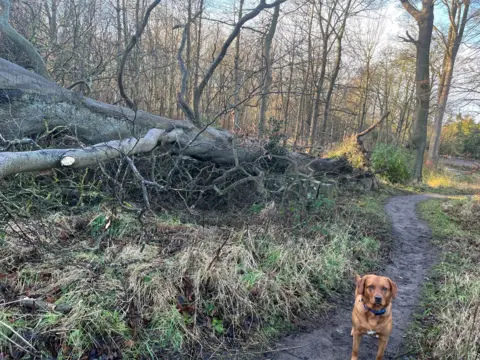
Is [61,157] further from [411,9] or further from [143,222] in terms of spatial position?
Answer: [411,9]

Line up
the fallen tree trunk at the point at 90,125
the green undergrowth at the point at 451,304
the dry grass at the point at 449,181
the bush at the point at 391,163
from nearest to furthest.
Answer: the green undergrowth at the point at 451,304, the fallen tree trunk at the point at 90,125, the bush at the point at 391,163, the dry grass at the point at 449,181

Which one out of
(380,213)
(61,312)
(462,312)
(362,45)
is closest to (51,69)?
(61,312)

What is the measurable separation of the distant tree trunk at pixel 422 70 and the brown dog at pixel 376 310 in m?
13.4

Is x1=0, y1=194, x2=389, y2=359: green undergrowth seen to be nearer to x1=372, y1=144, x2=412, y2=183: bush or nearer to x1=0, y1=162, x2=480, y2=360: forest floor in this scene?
x1=0, y1=162, x2=480, y2=360: forest floor

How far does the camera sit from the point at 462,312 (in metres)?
3.45

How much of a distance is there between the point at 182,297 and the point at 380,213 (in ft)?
18.9

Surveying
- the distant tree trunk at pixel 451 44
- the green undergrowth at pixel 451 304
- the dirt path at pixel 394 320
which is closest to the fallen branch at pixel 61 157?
the dirt path at pixel 394 320

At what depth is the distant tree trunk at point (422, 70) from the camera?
1396cm

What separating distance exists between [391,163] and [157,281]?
38.2 ft

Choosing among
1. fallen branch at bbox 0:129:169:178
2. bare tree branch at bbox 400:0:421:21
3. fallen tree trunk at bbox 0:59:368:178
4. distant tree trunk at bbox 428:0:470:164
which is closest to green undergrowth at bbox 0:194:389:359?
fallen branch at bbox 0:129:169:178

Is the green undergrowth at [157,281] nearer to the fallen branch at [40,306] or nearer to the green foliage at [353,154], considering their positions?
the fallen branch at [40,306]

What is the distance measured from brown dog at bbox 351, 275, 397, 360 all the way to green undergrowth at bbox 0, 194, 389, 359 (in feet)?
3.23

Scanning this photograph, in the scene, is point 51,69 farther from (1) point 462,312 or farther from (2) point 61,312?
(1) point 462,312

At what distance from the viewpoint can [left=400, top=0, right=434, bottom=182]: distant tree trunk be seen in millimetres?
13961
